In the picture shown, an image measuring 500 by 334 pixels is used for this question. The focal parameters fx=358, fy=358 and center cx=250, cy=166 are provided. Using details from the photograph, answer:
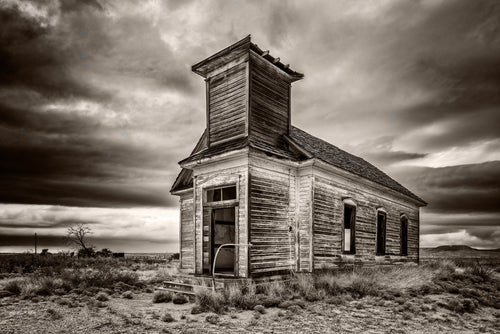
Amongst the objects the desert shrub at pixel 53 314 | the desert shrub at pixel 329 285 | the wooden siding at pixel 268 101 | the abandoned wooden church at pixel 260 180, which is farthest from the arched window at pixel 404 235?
the desert shrub at pixel 53 314

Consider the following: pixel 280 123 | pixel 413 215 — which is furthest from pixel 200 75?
pixel 413 215

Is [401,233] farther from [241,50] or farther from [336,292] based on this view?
[241,50]

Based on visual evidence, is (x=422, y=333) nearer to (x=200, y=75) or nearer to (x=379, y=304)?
(x=379, y=304)

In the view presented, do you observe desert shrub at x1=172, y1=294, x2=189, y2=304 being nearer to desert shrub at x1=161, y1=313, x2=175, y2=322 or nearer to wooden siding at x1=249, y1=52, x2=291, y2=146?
desert shrub at x1=161, y1=313, x2=175, y2=322

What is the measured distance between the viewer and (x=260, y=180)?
35.1 ft

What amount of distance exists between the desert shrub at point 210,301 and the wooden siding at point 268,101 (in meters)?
4.82

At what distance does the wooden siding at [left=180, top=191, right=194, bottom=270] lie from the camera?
17.1 metres

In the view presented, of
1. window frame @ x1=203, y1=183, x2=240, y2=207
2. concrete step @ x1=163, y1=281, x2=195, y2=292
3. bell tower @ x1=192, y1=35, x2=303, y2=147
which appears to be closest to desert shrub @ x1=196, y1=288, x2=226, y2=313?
concrete step @ x1=163, y1=281, x2=195, y2=292

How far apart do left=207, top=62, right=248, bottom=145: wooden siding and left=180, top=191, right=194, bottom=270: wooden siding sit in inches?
228

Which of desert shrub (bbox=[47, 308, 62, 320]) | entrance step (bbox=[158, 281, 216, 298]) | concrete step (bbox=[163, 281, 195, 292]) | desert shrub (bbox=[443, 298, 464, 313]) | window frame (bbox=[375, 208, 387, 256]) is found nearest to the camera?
desert shrub (bbox=[47, 308, 62, 320])

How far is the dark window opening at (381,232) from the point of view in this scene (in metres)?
16.9

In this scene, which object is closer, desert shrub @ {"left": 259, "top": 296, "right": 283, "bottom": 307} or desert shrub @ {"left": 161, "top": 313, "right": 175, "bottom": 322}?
desert shrub @ {"left": 161, "top": 313, "right": 175, "bottom": 322}

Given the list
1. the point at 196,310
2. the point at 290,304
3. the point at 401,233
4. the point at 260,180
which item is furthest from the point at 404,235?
the point at 196,310

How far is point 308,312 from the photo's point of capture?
817 centimetres
